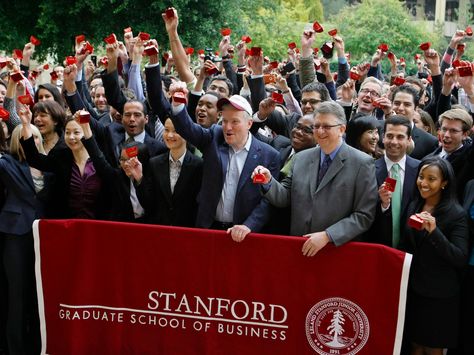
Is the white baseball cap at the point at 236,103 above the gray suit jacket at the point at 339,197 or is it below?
above

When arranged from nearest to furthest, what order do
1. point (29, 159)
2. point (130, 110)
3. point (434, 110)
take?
point (29, 159) < point (130, 110) < point (434, 110)

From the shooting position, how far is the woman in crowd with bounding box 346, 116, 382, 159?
6.43 metres

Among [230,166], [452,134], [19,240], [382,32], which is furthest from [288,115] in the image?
[382,32]

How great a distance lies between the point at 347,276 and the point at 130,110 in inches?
117

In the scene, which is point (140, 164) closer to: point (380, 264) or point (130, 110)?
point (130, 110)

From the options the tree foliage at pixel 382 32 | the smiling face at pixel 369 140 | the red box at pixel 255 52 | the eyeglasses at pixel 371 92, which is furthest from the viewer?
the tree foliage at pixel 382 32

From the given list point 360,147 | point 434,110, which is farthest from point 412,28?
point 360,147

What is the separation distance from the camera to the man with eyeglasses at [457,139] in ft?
19.5

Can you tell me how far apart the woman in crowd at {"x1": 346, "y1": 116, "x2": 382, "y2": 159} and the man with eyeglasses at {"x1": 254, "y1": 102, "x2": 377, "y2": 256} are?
0.99 meters

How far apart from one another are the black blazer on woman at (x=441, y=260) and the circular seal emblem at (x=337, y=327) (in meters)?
0.51

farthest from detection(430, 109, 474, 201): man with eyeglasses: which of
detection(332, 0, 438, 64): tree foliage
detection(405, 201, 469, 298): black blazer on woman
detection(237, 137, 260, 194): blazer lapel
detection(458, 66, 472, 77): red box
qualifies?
detection(332, 0, 438, 64): tree foliage

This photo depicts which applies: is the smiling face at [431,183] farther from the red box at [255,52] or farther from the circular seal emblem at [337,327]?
the red box at [255,52]

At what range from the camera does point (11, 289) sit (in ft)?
19.3

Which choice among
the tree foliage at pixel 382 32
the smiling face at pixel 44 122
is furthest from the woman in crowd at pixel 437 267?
the tree foliage at pixel 382 32
